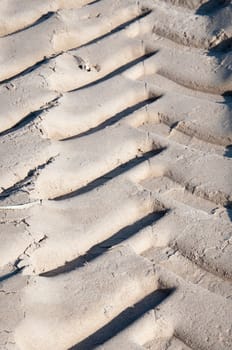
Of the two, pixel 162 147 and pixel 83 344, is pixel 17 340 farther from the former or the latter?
pixel 162 147

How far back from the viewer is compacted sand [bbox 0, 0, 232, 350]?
1.22 meters

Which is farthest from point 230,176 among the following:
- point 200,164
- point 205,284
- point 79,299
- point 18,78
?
point 18,78

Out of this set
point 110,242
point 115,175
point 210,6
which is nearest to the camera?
point 110,242

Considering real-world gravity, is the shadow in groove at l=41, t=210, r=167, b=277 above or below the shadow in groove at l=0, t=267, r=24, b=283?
below

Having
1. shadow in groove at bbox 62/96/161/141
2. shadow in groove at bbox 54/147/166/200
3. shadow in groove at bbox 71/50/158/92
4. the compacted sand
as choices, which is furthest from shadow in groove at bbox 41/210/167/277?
shadow in groove at bbox 71/50/158/92

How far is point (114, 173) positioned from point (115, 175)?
1 cm

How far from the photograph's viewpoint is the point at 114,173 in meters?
1.55

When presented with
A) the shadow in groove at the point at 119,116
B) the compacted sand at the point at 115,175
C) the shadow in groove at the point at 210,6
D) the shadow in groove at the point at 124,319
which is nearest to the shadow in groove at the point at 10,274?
the compacted sand at the point at 115,175

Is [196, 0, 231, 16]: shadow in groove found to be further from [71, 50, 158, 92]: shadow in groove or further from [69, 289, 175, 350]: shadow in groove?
[69, 289, 175, 350]: shadow in groove

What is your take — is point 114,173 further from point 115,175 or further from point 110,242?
point 110,242

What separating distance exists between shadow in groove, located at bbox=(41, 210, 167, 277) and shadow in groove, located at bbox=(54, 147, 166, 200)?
14cm

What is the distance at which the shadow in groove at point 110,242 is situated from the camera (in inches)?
51.9

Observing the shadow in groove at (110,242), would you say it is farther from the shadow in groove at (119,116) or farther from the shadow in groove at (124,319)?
the shadow in groove at (119,116)

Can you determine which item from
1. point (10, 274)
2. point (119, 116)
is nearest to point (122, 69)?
point (119, 116)
